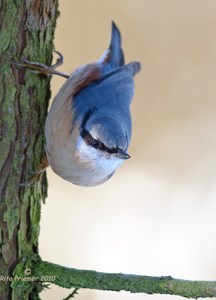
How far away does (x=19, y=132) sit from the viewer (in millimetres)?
1381

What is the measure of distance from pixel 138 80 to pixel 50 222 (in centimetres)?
77

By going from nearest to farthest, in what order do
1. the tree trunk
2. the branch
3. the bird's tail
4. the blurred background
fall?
1. the branch
2. the tree trunk
3. the bird's tail
4. the blurred background

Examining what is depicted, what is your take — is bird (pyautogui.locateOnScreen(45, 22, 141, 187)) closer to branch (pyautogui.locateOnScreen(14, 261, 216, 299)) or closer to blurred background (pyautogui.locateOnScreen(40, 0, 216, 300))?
branch (pyautogui.locateOnScreen(14, 261, 216, 299))

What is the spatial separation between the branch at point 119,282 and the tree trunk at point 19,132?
0.06 meters

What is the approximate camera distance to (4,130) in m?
1.36

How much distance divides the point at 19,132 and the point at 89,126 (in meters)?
0.17

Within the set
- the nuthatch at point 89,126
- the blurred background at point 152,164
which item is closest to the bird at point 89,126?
the nuthatch at point 89,126

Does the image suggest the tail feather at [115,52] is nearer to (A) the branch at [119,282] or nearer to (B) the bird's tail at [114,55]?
(B) the bird's tail at [114,55]

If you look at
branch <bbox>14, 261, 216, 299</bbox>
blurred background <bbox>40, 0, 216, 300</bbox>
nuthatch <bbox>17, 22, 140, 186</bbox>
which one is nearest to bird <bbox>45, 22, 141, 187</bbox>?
nuthatch <bbox>17, 22, 140, 186</bbox>

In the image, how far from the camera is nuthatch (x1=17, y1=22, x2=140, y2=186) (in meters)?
1.39

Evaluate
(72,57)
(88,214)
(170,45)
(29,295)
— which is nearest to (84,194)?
(88,214)

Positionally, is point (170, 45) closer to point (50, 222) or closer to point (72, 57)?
point (72, 57)

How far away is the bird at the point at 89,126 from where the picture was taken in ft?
4.57

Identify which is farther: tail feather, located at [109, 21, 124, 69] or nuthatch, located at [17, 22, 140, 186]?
tail feather, located at [109, 21, 124, 69]
